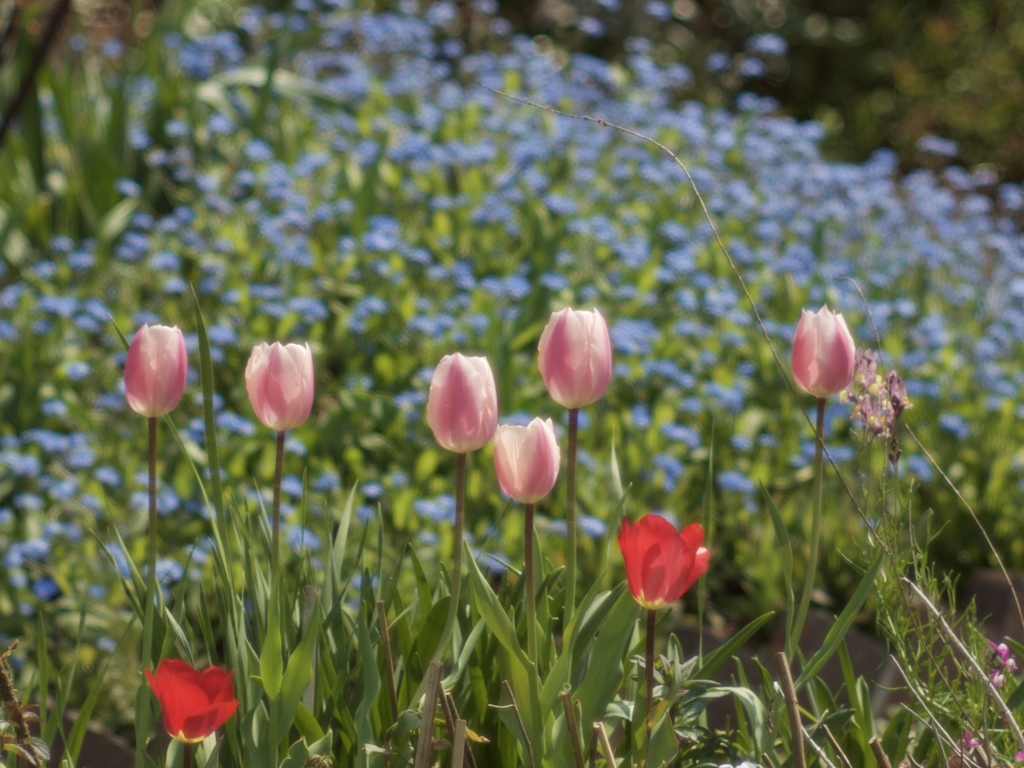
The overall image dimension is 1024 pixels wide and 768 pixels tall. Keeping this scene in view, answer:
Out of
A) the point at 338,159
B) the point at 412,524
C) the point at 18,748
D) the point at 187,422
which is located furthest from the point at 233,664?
the point at 338,159

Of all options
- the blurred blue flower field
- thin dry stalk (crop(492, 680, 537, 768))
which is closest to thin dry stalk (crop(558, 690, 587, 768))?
thin dry stalk (crop(492, 680, 537, 768))

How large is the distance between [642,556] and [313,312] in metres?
2.14

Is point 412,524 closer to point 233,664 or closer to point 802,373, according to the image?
point 233,664

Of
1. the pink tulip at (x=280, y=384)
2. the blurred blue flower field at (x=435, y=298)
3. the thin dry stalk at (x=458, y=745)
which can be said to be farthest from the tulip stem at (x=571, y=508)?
the blurred blue flower field at (x=435, y=298)

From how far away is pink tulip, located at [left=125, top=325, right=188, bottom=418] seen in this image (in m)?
1.11

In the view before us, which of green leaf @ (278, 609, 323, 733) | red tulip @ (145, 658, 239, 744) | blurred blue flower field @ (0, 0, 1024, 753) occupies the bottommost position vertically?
blurred blue flower field @ (0, 0, 1024, 753)

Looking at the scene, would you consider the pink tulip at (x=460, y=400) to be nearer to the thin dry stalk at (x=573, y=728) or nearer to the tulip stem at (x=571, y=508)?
the tulip stem at (x=571, y=508)

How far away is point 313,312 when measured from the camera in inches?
121

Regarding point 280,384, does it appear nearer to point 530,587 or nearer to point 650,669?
point 530,587

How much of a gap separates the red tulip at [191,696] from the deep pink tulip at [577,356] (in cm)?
38

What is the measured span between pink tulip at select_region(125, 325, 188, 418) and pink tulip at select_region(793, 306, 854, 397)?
1.89 ft

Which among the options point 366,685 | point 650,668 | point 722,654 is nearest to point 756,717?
point 722,654

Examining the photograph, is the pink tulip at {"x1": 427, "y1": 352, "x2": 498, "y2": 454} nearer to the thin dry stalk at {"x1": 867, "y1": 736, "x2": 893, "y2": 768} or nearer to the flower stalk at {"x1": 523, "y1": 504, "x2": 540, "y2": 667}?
the flower stalk at {"x1": 523, "y1": 504, "x2": 540, "y2": 667}

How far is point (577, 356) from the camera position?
109cm
